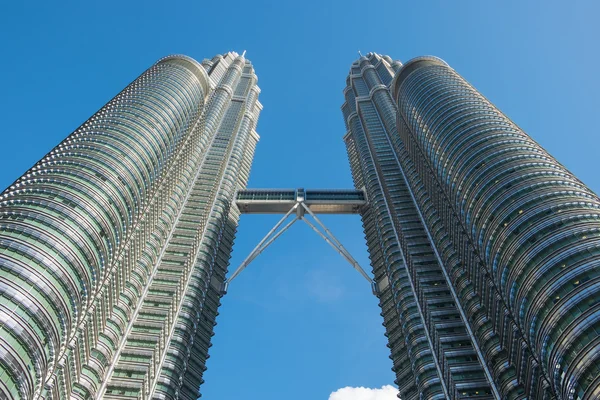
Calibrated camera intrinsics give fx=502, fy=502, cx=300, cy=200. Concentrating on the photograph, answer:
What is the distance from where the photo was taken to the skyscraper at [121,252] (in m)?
52.5

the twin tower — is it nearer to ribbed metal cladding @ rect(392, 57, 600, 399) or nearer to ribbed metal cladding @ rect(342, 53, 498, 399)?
ribbed metal cladding @ rect(392, 57, 600, 399)

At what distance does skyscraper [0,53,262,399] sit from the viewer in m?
52.5

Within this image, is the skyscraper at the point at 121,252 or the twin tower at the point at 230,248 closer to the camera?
the skyscraper at the point at 121,252

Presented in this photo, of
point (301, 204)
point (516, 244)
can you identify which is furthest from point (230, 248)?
point (516, 244)

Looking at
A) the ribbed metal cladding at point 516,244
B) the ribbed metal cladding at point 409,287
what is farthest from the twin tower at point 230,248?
the ribbed metal cladding at point 409,287

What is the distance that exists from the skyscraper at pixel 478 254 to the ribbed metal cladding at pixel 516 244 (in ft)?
0.53

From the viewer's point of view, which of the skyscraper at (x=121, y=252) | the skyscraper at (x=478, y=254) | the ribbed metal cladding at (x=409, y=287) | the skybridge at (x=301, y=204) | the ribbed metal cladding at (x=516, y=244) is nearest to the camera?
the ribbed metal cladding at (x=516, y=244)

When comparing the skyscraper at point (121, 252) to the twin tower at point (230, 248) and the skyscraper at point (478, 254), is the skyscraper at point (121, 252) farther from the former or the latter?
the skyscraper at point (478, 254)

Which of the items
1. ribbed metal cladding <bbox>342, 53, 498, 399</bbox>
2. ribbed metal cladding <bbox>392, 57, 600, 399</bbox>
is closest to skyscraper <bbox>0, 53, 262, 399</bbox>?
ribbed metal cladding <bbox>342, 53, 498, 399</bbox>

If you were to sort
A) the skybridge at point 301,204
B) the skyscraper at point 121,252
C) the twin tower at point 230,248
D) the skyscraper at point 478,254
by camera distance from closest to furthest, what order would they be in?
1. the skyscraper at point 121,252
2. the twin tower at point 230,248
3. the skyscraper at point 478,254
4. the skybridge at point 301,204

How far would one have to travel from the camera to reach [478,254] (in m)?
74.4

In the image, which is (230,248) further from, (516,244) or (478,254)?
(516,244)

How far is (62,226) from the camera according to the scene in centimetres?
5941

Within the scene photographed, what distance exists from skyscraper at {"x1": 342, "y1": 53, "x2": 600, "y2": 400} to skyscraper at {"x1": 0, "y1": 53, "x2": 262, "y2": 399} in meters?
36.7
